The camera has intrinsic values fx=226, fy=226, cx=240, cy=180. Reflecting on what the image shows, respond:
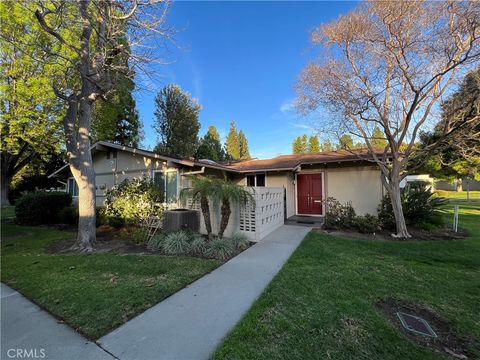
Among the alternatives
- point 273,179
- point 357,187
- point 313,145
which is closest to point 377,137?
point 357,187

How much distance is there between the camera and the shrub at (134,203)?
9.20 m

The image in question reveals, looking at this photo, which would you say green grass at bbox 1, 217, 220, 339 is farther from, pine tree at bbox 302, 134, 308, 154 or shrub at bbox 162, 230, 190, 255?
pine tree at bbox 302, 134, 308, 154

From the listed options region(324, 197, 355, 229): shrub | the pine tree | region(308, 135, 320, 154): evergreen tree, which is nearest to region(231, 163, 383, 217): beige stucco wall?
region(324, 197, 355, 229): shrub

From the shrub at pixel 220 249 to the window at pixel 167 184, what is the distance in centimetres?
415

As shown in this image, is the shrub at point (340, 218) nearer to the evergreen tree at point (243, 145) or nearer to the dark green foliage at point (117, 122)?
the dark green foliage at point (117, 122)

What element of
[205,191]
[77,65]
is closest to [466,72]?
[205,191]

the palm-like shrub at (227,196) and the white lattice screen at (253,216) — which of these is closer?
the palm-like shrub at (227,196)

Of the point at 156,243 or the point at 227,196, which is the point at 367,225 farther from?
the point at 156,243

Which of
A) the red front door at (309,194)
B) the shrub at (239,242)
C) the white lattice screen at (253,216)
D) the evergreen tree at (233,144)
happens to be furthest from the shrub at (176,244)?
the evergreen tree at (233,144)

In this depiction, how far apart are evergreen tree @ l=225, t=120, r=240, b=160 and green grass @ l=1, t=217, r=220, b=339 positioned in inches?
1451

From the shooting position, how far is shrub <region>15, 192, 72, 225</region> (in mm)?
11680

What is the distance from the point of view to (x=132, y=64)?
721 cm

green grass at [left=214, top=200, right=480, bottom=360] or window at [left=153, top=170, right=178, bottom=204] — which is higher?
window at [left=153, top=170, right=178, bottom=204]

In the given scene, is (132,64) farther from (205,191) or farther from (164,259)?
A: (164,259)
